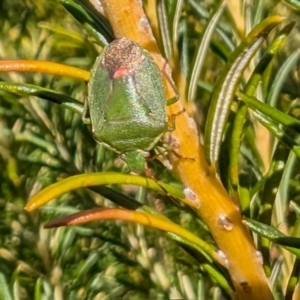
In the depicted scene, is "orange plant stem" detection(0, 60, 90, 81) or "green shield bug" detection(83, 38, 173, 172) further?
"green shield bug" detection(83, 38, 173, 172)

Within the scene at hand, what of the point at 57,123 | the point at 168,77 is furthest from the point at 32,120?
the point at 168,77

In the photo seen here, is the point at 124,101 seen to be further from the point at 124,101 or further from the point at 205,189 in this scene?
the point at 205,189

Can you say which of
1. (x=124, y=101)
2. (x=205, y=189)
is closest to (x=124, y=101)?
(x=124, y=101)

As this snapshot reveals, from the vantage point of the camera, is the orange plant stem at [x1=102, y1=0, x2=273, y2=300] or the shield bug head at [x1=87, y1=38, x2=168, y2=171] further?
the shield bug head at [x1=87, y1=38, x2=168, y2=171]

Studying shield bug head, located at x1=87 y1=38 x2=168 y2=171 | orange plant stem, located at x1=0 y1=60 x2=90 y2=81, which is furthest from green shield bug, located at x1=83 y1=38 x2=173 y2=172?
orange plant stem, located at x1=0 y1=60 x2=90 y2=81

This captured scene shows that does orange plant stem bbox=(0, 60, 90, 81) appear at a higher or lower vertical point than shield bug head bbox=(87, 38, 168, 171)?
higher

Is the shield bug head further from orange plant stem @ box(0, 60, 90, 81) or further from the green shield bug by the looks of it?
orange plant stem @ box(0, 60, 90, 81)
